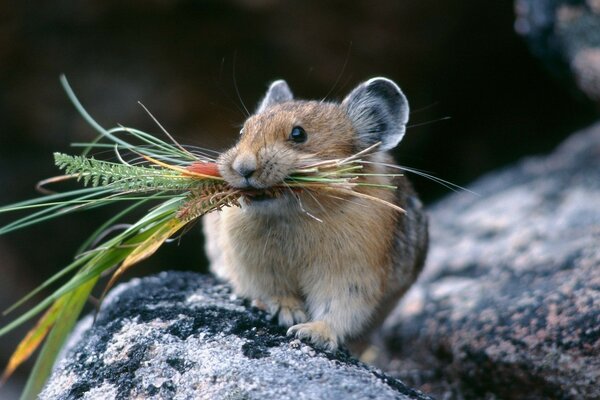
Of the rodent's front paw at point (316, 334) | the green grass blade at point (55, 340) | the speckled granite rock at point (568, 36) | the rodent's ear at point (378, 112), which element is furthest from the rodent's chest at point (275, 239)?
the speckled granite rock at point (568, 36)

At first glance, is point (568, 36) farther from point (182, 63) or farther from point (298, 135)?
point (182, 63)

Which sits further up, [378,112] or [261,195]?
[378,112]

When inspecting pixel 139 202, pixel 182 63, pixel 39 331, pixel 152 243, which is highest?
pixel 182 63

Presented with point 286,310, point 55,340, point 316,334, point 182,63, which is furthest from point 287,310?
point 182,63

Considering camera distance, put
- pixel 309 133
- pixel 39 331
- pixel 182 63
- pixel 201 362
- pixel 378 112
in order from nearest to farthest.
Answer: pixel 201 362 → pixel 39 331 → pixel 309 133 → pixel 378 112 → pixel 182 63

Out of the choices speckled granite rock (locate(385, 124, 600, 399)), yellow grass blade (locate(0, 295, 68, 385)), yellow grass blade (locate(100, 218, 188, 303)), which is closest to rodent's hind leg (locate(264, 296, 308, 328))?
yellow grass blade (locate(100, 218, 188, 303))

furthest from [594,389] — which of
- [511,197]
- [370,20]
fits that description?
[370,20]

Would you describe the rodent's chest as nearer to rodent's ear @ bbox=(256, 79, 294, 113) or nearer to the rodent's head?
the rodent's head
